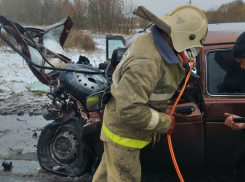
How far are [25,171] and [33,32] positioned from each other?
203cm

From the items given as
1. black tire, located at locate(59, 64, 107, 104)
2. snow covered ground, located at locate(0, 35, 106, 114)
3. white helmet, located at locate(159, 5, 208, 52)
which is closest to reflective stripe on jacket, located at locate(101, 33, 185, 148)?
white helmet, located at locate(159, 5, 208, 52)

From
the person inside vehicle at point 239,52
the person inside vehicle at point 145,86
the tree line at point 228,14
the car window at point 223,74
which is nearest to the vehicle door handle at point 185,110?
the car window at point 223,74

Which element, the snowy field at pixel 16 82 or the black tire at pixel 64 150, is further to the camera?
the snowy field at pixel 16 82

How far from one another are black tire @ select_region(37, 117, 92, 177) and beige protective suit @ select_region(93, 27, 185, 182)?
1.08 meters

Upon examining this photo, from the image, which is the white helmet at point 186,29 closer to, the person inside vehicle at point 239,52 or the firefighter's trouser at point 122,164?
the person inside vehicle at point 239,52

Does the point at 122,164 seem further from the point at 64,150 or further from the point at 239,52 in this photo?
the point at 64,150

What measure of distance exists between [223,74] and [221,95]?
21 centimetres

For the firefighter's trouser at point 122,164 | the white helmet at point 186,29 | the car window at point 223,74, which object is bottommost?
the firefighter's trouser at point 122,164

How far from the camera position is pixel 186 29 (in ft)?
6.56

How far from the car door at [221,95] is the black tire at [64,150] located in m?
1.50

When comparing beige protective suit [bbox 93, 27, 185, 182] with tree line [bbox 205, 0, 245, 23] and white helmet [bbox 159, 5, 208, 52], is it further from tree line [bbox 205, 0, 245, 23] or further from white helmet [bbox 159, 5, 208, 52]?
tree line [bbox 205, 0, 245, 23]

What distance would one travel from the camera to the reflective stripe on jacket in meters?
1.86

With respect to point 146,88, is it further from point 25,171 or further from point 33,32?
point 33,32

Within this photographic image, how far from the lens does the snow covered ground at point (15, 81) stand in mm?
6359
